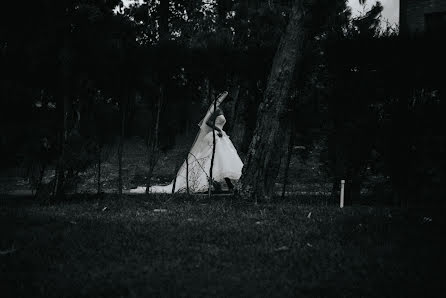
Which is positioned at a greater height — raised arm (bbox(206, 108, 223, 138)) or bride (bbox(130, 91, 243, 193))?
raised arm (bbox(206, 108, 223, 138))

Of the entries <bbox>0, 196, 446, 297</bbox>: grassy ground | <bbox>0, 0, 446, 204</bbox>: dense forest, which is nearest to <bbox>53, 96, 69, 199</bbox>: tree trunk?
<bbox>0, 0, 446, 204</bbox>: dense forest

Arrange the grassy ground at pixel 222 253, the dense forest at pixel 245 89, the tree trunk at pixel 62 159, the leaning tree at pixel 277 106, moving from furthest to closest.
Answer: the leaning tree at pixel 277 106 < the tree trunk at pixel 62 159 < the dense forest at pixel 245 89 < the grassy ground at pixel 222 253

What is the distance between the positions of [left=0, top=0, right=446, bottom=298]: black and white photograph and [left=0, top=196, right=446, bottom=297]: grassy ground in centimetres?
3

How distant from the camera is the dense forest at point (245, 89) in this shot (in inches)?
313

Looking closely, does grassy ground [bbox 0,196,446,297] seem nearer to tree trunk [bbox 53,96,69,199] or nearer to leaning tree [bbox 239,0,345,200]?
tree trunk [bbox 53,96,69,199]

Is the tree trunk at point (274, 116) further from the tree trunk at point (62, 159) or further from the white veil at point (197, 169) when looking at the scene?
the tree trunk at point (62, 159)

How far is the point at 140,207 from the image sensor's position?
25.3ft

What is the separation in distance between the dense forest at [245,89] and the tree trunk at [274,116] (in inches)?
0.7

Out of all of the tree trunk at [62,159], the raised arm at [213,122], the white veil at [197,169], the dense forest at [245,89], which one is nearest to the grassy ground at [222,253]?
the tree trunk at [62,159]

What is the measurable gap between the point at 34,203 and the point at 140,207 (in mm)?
1956

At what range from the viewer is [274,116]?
847cm

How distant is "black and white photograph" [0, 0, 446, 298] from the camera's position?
5.04 m

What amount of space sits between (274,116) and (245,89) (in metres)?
1.39

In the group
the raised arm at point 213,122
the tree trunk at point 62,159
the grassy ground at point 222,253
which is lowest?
the grassy ground at point 222,253
